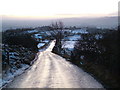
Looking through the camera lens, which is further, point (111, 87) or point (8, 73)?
point (8, 73)

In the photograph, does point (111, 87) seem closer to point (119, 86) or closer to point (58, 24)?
point (119, 86)

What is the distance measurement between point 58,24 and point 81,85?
125998mm

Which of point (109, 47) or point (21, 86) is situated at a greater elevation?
point (109, 47)

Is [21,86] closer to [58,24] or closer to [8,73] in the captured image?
[8,73]

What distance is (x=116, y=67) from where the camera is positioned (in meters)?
16.1

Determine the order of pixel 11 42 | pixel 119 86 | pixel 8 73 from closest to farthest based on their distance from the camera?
1. pixel 119 86
2. pixel 8 73
3. pixel 11 42

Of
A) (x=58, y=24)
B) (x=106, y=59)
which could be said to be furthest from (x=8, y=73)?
(x=58, y=24)

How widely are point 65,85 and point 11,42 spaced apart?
3817cm

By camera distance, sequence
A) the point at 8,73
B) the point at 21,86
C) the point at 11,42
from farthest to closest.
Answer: the point at 11,42
the point at 8,73
the point at 21,86

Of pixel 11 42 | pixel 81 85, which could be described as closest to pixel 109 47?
pixel 81 85

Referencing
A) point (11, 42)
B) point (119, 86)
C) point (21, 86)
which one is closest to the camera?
point (119, 86)

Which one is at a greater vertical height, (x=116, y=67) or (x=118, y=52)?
(x=118, y=52)

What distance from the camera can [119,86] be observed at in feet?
42.4

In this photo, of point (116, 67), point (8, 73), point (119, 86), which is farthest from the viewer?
point (8, 73)
